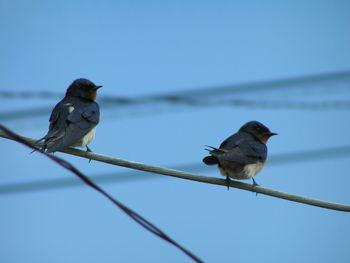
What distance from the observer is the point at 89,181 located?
130 inches

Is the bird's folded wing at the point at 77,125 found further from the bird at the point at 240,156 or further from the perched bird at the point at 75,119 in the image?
the bird at the point at 240,156

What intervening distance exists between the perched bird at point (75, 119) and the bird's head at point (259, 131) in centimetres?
165

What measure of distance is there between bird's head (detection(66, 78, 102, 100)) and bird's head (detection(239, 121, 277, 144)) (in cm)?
175

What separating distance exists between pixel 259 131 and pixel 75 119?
6.53 feet

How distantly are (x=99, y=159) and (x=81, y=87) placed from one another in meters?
2.96

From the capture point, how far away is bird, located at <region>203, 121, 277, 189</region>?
5.86 meters

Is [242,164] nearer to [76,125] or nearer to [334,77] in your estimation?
[76,125]

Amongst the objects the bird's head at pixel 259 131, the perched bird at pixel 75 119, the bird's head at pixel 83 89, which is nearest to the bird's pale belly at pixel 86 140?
the perched bird at pixel 75 119

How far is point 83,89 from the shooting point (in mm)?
7301

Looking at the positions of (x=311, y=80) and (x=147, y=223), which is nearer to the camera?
(x=147, y=223)

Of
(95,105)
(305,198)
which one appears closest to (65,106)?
(95,105)

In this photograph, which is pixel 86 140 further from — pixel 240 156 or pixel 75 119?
pixel 240 156

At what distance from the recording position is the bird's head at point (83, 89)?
727 centimetres

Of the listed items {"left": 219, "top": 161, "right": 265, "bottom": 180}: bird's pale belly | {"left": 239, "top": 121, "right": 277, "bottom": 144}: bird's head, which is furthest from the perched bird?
{"left": 239, "top": 121, "right": 277, "bottom": 144}: bird's head
